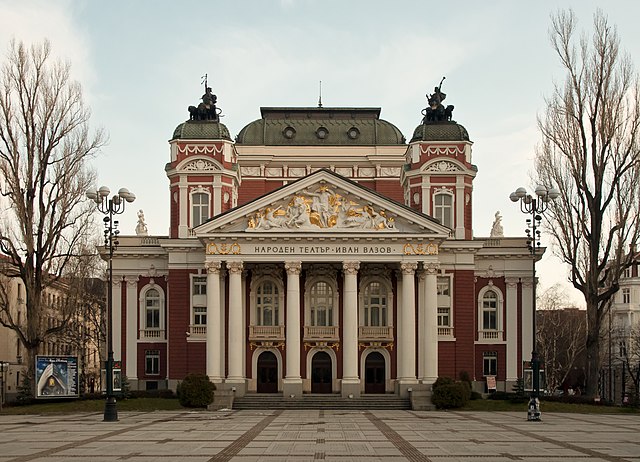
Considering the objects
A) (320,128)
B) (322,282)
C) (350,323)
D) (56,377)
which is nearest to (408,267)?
(350,323)

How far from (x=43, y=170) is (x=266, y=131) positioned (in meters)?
22.1

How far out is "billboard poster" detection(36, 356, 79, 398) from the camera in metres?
54.9

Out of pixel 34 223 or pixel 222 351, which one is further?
pixel 222 351

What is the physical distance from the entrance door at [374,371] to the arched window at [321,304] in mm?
3568

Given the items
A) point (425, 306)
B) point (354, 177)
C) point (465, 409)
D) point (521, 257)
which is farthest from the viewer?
point (354, 177)

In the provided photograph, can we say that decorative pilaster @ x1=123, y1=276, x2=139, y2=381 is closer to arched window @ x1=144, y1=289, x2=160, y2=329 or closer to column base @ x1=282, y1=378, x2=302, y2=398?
arched window @ x1=144, y1=289, x2=160, y2=329

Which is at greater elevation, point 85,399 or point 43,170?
point 43,170

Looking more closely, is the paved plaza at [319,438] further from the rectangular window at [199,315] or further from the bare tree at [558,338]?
the bare tree at [558,338]

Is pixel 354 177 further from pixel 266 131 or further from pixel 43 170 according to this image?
pixel 43 170

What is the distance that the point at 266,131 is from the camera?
256ft

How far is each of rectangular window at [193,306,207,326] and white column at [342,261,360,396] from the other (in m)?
10.0

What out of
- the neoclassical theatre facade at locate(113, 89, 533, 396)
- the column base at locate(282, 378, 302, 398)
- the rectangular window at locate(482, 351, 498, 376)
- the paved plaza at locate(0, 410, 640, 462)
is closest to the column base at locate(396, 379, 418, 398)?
the neoclassical theatre facade at locate(113, 89, 533, 396)

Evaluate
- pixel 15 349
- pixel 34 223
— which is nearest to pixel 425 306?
pixel 34 223

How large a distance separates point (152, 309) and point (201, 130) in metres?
12.8
